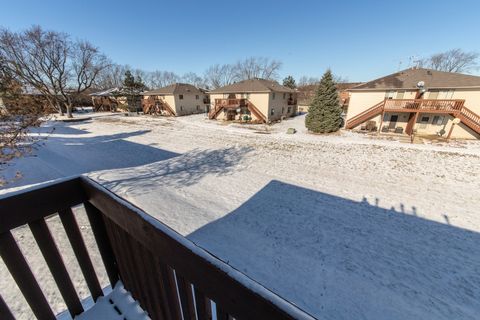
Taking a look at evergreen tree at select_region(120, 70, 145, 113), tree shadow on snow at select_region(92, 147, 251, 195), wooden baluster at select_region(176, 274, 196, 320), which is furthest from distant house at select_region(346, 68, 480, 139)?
evergreen tree at select_region(120, 70, 145, 113)

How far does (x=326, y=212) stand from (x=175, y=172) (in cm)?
628

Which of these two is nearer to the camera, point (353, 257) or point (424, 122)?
point (353, 257)

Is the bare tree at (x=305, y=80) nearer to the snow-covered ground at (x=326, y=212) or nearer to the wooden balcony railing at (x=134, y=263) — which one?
the snow-covered ground at (x=326, y=212)

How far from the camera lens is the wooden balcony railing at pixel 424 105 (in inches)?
562

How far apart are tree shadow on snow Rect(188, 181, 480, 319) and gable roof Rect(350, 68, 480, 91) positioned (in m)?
15.6

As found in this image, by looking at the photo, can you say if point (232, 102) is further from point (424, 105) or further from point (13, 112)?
point (13, 112)

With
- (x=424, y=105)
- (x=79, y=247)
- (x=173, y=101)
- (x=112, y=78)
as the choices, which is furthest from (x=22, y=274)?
(x=112, y=78)

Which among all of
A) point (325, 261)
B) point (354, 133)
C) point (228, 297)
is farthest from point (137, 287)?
point (354, 133)

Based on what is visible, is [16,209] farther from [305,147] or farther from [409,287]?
[305,147]

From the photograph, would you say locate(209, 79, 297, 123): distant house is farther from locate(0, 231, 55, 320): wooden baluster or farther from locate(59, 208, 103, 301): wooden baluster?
locate(0, 231, 55, 320): wooden baluster

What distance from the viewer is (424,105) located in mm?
15211

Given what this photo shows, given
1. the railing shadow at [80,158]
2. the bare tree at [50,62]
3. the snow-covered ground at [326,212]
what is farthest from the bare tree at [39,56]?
the snow-covered ground at [326,212]

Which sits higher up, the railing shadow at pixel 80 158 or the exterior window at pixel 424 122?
the exterior window at pixel 424 122

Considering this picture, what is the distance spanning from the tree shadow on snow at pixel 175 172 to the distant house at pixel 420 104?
44.5 feet
